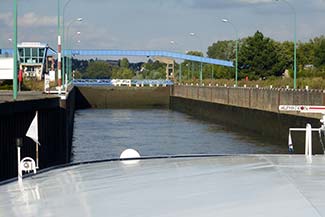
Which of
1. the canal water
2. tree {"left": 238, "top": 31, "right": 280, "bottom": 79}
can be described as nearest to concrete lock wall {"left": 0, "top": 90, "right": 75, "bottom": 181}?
the canal water

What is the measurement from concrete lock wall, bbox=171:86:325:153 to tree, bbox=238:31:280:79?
1218 centimetres

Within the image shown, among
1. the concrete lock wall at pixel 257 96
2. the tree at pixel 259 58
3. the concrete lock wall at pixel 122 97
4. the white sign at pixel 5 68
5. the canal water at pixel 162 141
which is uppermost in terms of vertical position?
the tree at pixel 259 58

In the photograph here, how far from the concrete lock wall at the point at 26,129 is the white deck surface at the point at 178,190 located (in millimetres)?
11863

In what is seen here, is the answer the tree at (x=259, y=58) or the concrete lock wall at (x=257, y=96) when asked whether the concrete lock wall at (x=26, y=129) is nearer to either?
the concrete lock wall at (x=257, y=96)

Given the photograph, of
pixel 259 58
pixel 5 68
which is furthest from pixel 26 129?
pixel 259 58

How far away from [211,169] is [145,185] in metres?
1.37

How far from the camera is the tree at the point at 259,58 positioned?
107 metres

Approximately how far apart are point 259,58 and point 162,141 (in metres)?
60.3

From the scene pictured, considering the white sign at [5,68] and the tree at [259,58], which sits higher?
the tree at [259,58]

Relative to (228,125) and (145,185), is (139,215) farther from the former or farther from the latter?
(228,125)

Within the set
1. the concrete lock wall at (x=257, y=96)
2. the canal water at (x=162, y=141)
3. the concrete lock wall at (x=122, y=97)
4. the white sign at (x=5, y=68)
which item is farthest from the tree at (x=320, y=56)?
the white sign at (x=5, y=68)

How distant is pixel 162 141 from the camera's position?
4881cm

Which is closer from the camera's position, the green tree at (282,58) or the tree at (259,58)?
the tree at (259,58)

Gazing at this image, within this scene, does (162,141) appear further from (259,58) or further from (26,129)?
(259,58)
